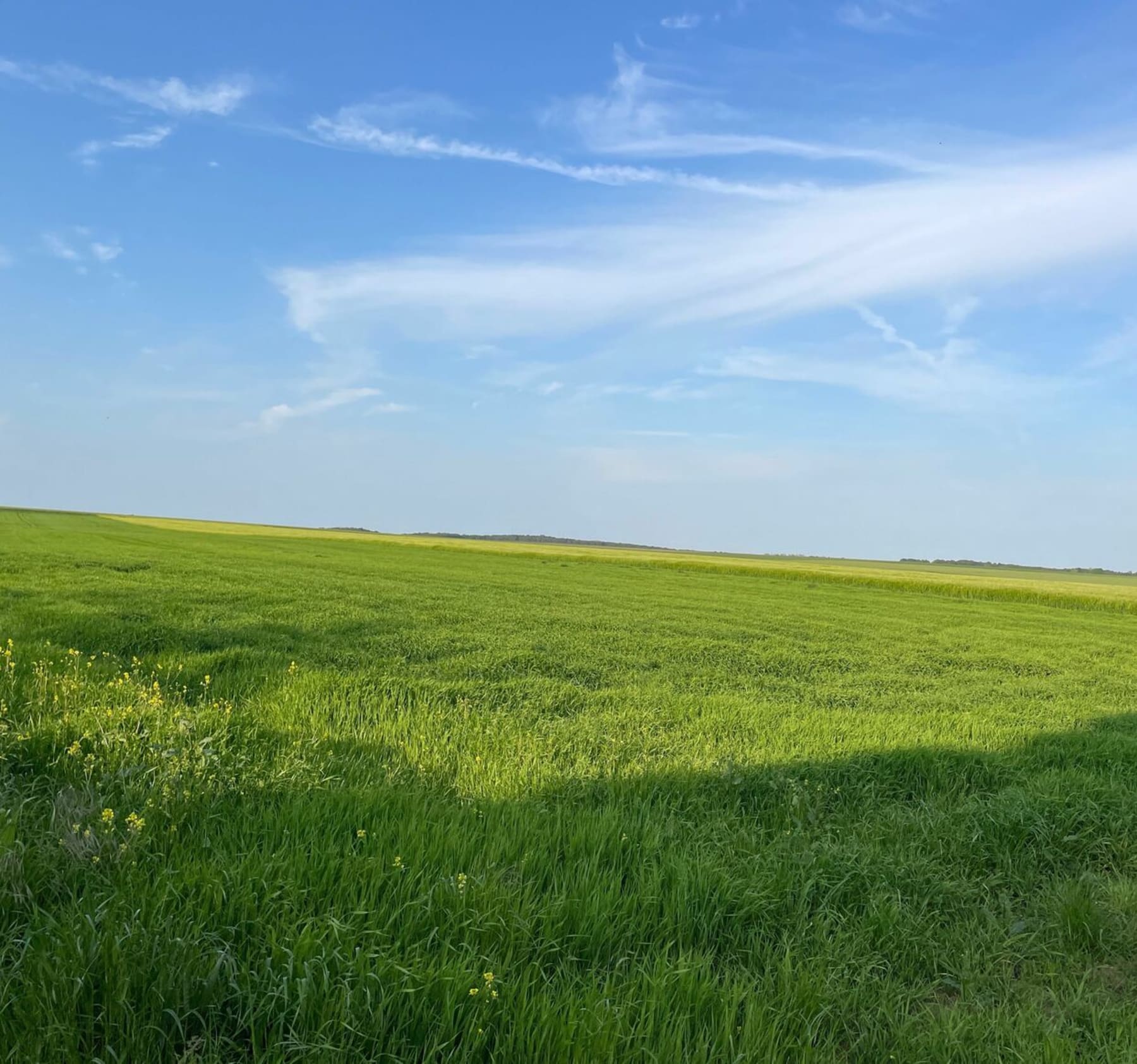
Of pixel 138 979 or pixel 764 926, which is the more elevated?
pixel 138 979

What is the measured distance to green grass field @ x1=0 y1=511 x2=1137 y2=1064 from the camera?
101 inches

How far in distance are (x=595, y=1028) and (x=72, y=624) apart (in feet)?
34.1

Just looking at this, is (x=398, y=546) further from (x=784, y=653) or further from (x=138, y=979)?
(x=138, y=979)

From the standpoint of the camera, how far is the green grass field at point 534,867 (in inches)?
101

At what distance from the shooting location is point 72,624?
10.3 m

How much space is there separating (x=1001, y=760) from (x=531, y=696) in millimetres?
4787

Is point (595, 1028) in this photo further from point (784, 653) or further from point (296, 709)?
point (784, 653)

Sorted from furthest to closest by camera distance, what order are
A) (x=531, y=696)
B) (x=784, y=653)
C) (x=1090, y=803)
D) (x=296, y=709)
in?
1. (x=784, y=653)
2. (x=531, y=696)
3. (x=296, y=709)
4. (x=1090, y=803)

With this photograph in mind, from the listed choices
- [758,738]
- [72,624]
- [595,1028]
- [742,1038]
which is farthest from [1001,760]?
[72,624]

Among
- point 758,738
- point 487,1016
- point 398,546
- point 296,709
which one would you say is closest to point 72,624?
point 296,709

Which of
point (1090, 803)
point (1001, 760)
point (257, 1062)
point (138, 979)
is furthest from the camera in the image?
point (1001, 760)

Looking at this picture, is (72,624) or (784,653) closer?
(72,624)

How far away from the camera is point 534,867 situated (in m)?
3.79

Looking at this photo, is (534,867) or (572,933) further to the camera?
(534,867)
